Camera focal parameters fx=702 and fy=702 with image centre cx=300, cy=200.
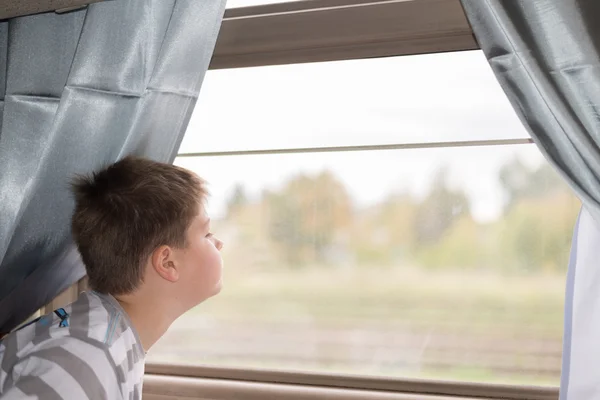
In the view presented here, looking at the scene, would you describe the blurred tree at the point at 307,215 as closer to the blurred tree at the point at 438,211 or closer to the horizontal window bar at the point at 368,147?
the horizontal window bar at the point at 368,147

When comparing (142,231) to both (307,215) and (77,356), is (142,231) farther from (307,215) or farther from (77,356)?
(307,215)

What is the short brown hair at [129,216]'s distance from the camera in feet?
5.27

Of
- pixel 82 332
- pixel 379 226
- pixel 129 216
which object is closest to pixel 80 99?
pixel 129 216

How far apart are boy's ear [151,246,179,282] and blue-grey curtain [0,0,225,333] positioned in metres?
0.27

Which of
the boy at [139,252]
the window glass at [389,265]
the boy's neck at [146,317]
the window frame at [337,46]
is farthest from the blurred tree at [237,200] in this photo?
the boy's neck at [146,317]

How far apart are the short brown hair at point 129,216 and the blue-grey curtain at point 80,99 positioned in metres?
0.10

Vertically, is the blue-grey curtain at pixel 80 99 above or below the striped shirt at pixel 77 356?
above

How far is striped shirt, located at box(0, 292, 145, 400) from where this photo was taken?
135cm

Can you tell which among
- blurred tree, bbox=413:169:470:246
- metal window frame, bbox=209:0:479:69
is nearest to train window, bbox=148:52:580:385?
blurred tree, bbox=413:169:470:246

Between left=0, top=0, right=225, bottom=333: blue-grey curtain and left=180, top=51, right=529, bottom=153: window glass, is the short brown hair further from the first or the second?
left=180, top=51, right=529, bottom=153: window glass

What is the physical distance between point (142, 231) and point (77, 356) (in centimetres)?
33

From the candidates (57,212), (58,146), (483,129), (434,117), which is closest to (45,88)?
(58,146)

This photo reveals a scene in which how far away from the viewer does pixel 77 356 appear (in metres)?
1.39

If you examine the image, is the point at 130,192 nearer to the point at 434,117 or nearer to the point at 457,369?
the point at 434,117
